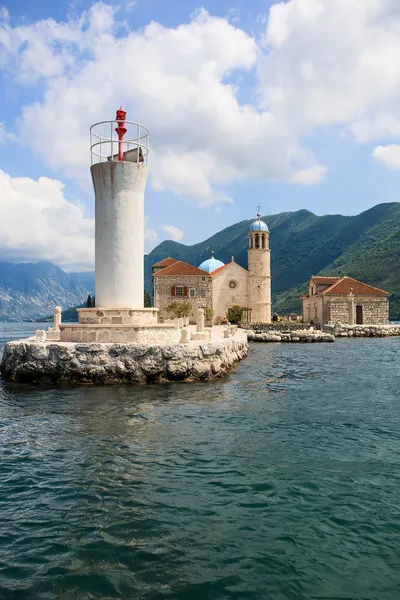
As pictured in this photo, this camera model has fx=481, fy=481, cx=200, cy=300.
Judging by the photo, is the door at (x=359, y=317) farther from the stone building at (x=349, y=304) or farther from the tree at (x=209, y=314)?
the tree at (x=209, y=314)

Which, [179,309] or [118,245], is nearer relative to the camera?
[118,245]

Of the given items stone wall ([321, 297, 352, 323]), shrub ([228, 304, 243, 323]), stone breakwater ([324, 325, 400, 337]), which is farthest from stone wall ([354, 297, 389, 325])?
shrub ([228, 304, 243, 323])

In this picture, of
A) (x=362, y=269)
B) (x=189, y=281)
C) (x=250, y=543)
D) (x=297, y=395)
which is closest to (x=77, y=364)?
(x=297, y=395)

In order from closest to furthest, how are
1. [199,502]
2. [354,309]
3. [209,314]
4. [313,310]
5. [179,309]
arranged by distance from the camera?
[199,502], [179,309], [209,314], [354,309], [313,310]

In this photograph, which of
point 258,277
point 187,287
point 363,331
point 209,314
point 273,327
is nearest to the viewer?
point 363,331

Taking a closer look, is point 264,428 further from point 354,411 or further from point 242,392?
point 242,392

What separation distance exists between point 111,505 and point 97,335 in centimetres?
1110

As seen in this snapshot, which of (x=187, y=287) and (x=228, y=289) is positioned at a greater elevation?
(x=187, y=287)

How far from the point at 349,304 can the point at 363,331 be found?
14.9 ft

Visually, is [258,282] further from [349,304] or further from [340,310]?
[349,304]

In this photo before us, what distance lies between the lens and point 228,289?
5203 centimetres

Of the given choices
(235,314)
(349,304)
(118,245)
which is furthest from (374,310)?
(118,245)

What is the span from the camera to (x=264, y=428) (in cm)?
1007

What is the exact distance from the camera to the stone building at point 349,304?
164 ft
